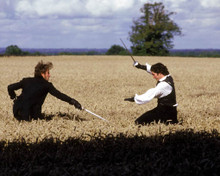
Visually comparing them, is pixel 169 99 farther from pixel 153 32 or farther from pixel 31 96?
pixel 153 32

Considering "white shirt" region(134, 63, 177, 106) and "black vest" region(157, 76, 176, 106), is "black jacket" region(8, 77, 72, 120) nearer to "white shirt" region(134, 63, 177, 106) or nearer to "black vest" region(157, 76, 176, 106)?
"white shirt" region(134, 63, 177, 106)

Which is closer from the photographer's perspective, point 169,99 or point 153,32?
point 169,99

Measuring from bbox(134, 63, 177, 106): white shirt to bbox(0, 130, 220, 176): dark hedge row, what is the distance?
1.22 m

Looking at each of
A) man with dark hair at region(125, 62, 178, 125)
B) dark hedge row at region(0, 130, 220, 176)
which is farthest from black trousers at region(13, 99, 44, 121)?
dark hedge row at region(0, 130, 220, 176)

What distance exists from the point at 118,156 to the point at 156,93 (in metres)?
2.14

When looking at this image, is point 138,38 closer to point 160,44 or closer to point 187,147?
point 160,44

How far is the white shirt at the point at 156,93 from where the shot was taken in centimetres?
573

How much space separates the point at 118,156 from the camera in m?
3.98

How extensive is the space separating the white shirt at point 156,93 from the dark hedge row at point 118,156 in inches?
48.2

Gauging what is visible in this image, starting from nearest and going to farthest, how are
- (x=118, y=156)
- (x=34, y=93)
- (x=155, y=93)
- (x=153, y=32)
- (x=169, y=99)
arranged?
(x=118, y=156), (x=155, y=93), (x=34, y=93), (x=169, y=99), (x=153, y=32)

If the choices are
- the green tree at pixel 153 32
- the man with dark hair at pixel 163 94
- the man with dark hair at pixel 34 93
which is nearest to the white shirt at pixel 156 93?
the man with dark hair at pixel 163 94

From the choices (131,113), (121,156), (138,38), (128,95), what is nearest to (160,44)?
(138,38)

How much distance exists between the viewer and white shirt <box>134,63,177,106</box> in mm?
5730

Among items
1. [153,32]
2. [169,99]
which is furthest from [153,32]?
[169,99]
